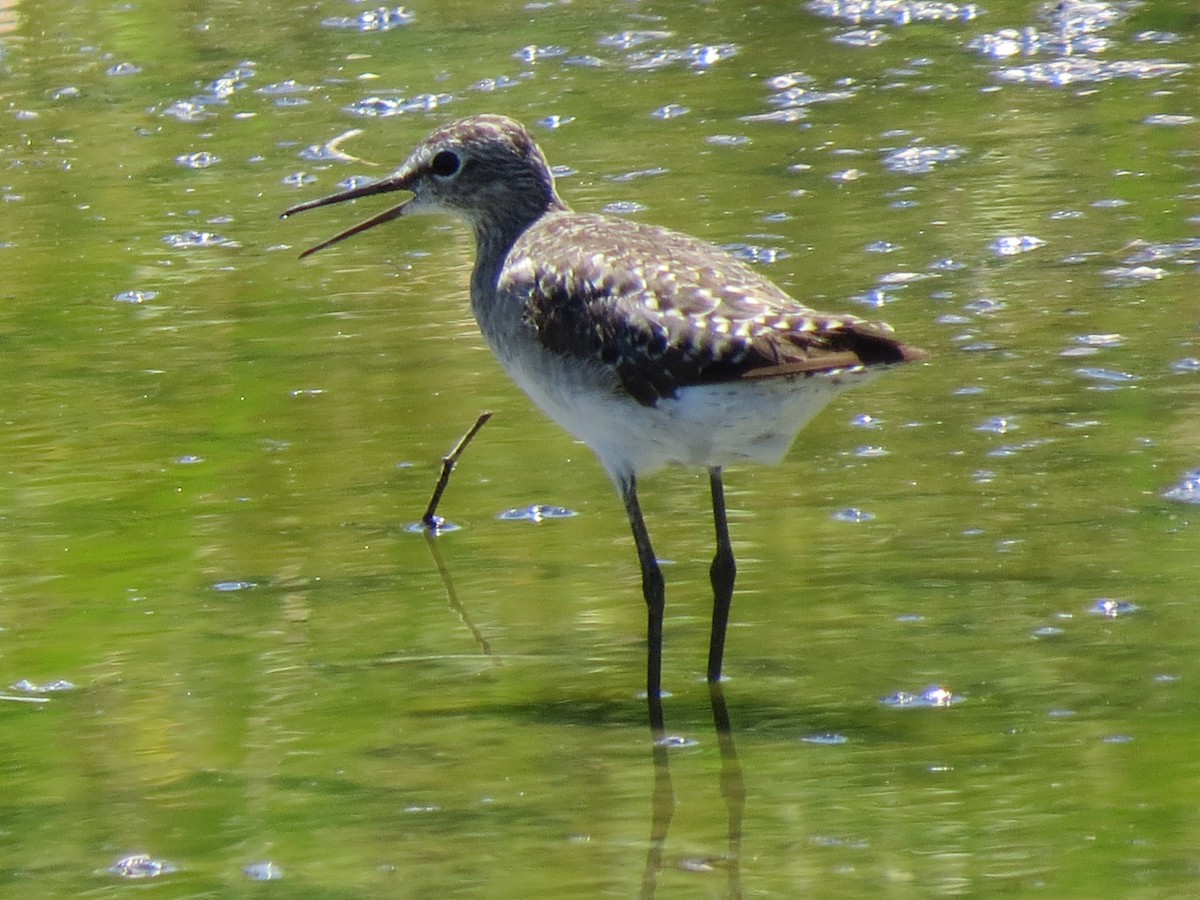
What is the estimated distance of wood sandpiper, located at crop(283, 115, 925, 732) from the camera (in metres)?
4.91

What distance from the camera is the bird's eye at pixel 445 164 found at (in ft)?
20.9

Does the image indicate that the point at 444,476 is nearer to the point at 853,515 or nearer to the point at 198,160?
the point at 853,515

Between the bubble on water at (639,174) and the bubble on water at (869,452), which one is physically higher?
the bubble on water at (869,452)

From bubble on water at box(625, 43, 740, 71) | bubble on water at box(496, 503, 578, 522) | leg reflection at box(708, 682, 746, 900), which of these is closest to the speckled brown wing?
leg reflection at box(708, 682, 746, 900)

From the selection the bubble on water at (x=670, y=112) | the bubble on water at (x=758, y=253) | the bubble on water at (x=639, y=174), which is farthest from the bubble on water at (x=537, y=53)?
the bubble on water at (x=758, y=253)

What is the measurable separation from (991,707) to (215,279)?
16.7 feet

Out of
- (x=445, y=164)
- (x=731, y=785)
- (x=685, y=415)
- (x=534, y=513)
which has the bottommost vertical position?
(x=534, y=513)

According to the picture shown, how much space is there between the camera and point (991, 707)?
16.4 ft

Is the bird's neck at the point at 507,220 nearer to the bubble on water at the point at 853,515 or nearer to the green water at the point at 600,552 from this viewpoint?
the green water at the point at 600,552

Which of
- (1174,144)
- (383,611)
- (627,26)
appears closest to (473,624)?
(383,611)

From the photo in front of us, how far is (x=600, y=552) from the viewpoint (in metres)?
6.17

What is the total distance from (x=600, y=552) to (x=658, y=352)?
1.16m

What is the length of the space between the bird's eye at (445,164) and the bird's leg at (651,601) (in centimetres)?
135

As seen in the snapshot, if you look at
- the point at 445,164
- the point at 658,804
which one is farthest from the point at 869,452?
the point at 658,804
